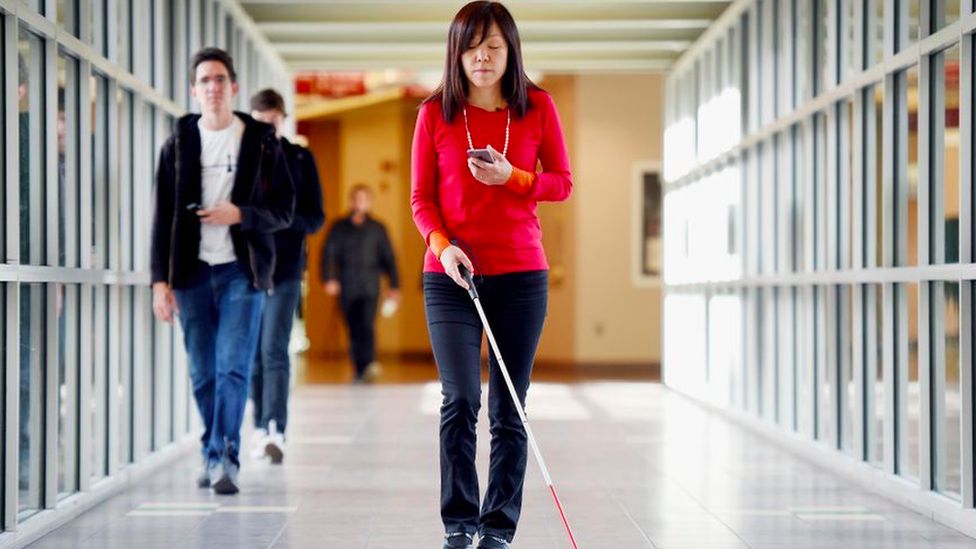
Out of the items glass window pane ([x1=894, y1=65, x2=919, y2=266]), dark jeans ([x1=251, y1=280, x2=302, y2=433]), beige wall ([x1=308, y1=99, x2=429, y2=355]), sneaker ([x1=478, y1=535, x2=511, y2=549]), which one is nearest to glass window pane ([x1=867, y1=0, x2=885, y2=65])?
glass window pane ([x1=894, y1=65, x2=919, y2=266])

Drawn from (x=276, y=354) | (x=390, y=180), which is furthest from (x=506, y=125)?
(x=390, y=180)

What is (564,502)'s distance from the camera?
531 cm

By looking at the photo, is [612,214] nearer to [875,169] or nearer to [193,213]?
[875,169]

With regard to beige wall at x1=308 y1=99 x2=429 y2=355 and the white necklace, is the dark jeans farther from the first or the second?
beige wall at x1=308 y1=99 x2=429 y2=355

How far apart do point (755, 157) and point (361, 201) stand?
5627mm

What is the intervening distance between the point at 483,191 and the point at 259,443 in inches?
120

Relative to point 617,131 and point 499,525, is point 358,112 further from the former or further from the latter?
point 499,525

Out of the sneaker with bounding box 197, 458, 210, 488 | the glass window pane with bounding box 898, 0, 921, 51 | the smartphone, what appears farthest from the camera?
the sneaker with bounding box 197, 458, 210, 488

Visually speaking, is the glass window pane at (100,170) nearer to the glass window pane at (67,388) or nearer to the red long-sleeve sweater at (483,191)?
the glass window pane at (67,388)

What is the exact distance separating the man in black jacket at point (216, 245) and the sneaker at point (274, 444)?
945 mm

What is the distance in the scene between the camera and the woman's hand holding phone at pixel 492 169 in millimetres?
3666

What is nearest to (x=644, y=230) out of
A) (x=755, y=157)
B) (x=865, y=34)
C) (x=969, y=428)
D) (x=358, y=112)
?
(x=358, y=112)

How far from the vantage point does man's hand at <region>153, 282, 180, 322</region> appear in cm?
527

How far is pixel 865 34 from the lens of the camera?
5.87 meters
